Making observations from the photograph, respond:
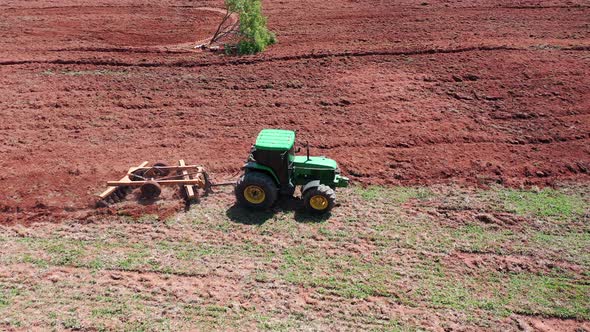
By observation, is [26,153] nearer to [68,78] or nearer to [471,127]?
[68,78]

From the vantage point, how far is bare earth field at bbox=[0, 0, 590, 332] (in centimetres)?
862

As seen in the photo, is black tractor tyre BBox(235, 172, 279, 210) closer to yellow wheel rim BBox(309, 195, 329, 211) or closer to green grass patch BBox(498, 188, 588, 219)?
yellow wheel rim BBox(309, 195, 329, 211)

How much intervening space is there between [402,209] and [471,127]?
455 centimetres

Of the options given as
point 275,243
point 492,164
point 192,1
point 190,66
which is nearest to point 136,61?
point 190,66

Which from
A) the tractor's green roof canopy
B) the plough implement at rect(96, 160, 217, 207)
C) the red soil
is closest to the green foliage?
the red soil

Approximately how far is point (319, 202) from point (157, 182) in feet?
11.9

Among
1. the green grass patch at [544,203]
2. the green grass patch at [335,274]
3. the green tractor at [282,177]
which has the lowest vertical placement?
the green grass patch at [335,274]

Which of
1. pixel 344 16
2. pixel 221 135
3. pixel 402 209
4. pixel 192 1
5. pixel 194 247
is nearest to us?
pixel 194 247

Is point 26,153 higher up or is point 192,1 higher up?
point 192,1

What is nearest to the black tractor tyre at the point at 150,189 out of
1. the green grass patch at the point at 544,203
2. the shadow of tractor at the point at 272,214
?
the shadow of tractor at the point at 272,214

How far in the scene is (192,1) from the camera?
25.5 m

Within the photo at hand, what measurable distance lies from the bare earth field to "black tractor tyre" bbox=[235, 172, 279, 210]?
14.0 inches

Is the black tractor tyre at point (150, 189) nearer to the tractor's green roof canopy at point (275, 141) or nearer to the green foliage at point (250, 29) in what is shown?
the tractor's green roof canopy at point (275, 141)

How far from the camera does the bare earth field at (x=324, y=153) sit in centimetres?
862
